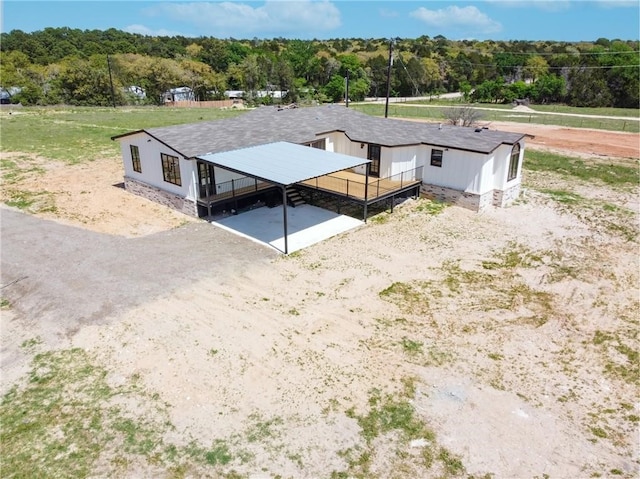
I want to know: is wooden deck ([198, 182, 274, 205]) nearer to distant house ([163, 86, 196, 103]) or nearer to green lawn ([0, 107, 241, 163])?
A: green lawn ([0, 107, 241, 163])

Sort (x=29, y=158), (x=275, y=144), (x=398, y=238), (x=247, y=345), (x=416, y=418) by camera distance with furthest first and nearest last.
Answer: (x=29, y=158), (x=275, y=144), (x=398, y=238), (x=247, y=345), (x=416, y=418)

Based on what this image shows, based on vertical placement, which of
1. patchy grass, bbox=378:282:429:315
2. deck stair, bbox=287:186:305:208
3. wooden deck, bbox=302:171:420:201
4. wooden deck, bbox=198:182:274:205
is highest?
wooden deck, bbox=302:171:420:201

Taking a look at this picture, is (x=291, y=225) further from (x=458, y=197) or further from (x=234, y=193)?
(x=458, y=197)

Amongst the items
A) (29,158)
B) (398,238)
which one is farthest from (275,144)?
(29,158)

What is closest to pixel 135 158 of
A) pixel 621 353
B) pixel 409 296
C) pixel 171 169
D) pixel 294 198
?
pixel 171 169

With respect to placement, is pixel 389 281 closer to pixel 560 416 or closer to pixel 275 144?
pixel 560 416

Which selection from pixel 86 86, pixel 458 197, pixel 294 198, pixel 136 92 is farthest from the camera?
pixel 136 92

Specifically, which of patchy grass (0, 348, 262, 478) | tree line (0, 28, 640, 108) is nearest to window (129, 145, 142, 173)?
patchy grass (0, 348, 262, 478)
